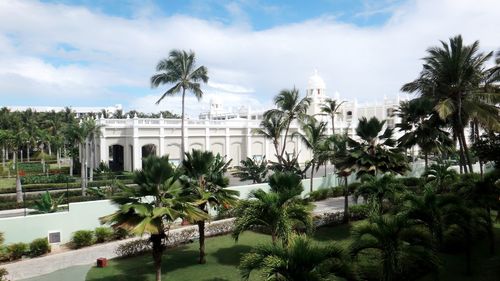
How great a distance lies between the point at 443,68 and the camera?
22703 mm

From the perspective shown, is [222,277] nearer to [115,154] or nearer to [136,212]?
[136,212]

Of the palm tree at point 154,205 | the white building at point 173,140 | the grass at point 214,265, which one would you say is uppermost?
the white building at point 173,140

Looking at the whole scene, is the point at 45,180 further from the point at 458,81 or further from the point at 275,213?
Answer: the point at 458,81

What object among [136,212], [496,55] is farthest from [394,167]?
[136,212]

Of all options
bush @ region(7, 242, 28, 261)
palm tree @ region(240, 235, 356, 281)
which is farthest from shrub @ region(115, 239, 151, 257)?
palm tree @ region(240, 235, 356, 281)

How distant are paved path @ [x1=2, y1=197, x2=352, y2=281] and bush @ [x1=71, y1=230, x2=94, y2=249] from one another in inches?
14.9

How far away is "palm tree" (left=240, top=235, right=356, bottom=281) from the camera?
6957mm

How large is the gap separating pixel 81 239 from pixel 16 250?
2.49 metres

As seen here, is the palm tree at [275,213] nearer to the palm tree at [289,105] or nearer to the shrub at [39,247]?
the shrub at [39,247]

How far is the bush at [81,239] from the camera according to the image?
1755cm

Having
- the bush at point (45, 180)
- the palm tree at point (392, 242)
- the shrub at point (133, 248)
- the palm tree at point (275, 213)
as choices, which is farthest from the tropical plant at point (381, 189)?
the bush at point (45, 180)

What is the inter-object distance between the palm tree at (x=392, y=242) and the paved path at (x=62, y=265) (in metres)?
9.54

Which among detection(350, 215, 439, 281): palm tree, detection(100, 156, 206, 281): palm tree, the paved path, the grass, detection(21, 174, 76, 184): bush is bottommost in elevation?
the paved path

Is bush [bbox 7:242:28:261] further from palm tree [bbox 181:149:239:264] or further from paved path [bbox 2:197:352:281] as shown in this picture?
palm tree [bbox 181:149:239:264]
